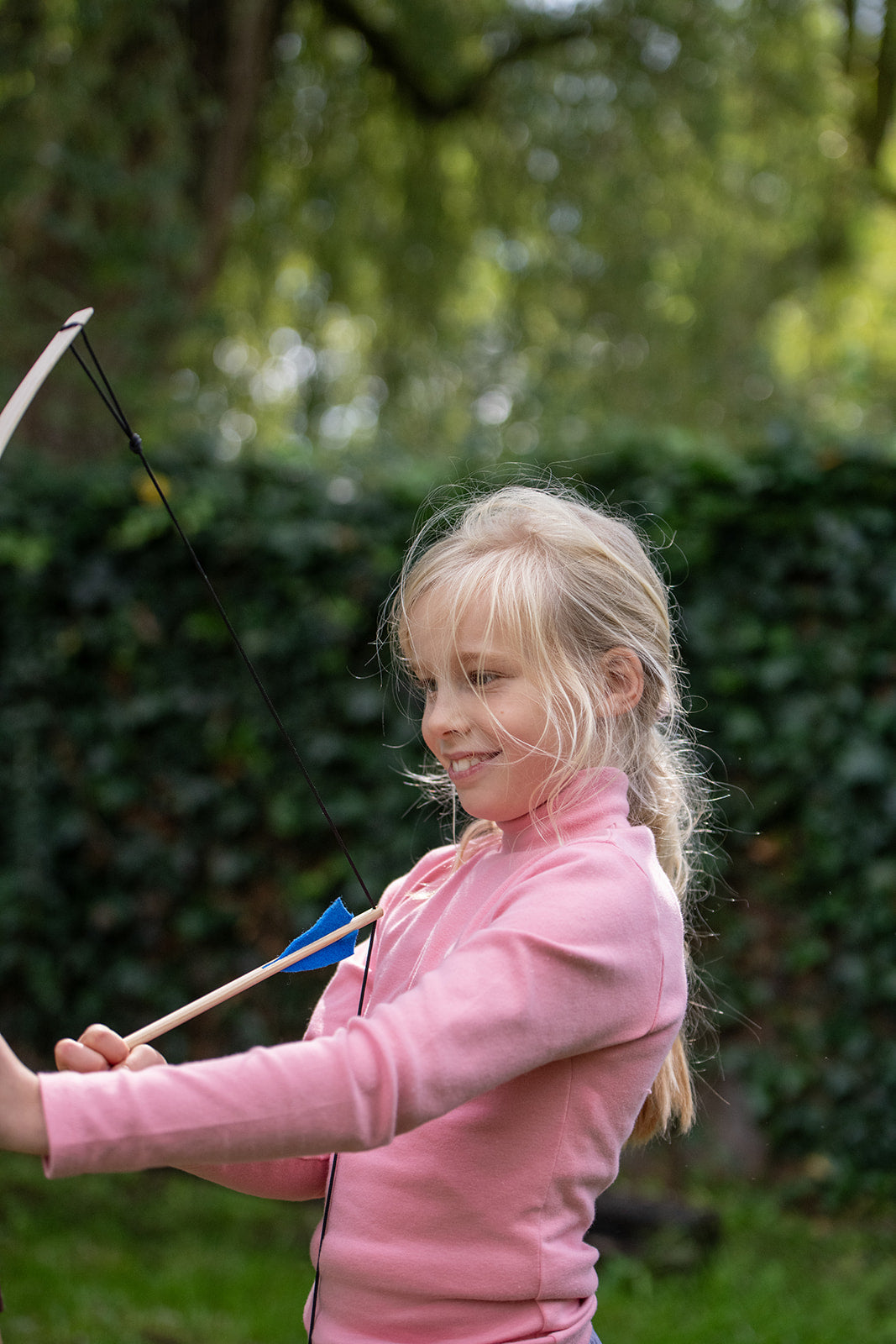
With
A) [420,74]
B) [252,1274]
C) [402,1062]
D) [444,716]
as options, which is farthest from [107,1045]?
[420,74]

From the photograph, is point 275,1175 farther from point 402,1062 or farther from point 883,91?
A: point 883,91

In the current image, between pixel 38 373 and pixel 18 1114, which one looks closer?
pixel 18 1114

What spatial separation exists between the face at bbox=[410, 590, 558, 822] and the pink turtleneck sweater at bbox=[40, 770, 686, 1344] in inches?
2.1

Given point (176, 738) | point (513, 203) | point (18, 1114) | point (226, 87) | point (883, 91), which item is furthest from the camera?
point (883, 91)

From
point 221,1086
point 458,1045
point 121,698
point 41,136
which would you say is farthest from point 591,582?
point 41,136

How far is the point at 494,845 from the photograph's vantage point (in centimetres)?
151

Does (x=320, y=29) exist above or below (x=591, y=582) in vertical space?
above

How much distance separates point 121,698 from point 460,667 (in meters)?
2.92

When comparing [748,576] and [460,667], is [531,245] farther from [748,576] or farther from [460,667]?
[460,667]

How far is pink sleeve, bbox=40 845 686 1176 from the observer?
1020 mm

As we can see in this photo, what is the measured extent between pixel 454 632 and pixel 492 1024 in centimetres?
45

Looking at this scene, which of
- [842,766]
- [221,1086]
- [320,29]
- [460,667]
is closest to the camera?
[221,1086]

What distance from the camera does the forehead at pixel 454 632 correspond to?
1.36 m

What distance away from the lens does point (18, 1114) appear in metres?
1.01
